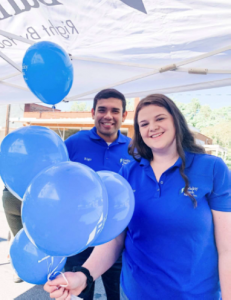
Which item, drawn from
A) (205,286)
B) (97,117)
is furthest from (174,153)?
(97,117)

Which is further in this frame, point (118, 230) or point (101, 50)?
point (101, 50)

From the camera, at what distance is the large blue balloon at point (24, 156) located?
95 centimetres

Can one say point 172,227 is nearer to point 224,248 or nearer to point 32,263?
point 224,248

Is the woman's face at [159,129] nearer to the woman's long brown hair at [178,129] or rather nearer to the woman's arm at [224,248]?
the woman's long brown hair at [178,129]

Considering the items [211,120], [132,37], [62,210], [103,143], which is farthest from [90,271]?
[211,120]

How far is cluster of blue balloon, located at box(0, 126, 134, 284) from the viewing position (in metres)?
0.68

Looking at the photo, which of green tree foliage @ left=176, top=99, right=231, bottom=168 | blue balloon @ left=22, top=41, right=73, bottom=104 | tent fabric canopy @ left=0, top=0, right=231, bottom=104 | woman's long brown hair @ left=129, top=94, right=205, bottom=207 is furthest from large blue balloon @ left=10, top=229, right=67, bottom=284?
green tree foliage @ left=176, top=99, right=231, bottom=168

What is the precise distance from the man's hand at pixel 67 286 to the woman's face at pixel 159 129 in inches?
26.8

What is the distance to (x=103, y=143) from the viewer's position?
6.46 feet

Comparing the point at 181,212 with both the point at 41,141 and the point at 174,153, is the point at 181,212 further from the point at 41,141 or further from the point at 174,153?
the point at 41,141

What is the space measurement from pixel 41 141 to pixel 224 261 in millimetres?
939

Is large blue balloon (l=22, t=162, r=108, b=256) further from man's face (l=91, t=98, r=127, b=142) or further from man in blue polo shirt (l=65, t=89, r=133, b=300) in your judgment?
man's face (l=91, t=98, r=127, b=142)

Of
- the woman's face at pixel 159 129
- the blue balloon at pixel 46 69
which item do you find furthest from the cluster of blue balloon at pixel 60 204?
the blue balloon at pixel 46 69

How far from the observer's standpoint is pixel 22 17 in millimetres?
1890
